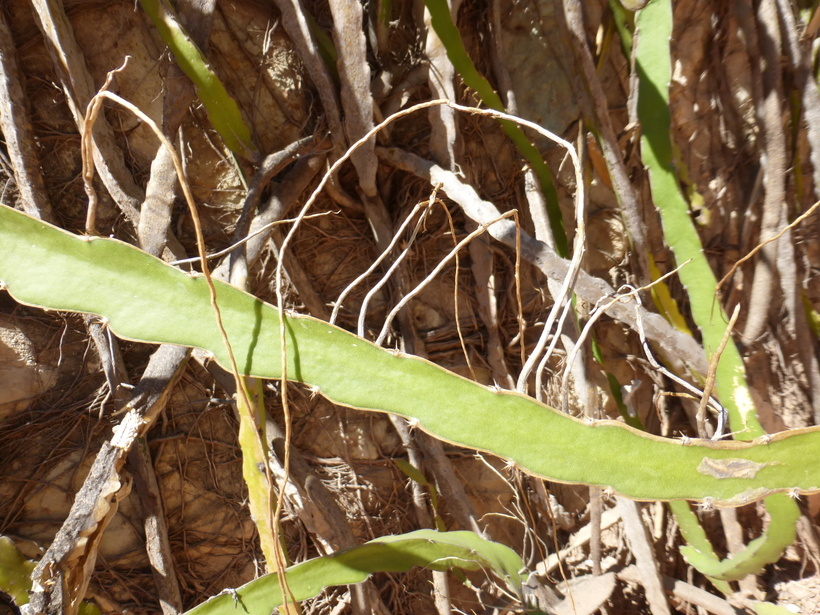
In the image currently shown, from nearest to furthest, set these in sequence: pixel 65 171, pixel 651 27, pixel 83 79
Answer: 1. pixel 651 27
2. pixel 83 79
3. pixel 65 171

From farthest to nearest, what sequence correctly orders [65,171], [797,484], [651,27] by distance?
[65,171]
[651,27]
[797,484]

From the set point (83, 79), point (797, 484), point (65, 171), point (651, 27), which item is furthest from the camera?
point (65, 171)

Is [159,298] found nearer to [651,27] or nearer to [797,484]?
[797,484]

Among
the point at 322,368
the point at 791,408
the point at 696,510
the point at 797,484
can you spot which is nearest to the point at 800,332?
the point at 791,408

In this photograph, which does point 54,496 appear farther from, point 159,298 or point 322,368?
point 322,368

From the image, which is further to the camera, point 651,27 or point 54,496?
point 54,496

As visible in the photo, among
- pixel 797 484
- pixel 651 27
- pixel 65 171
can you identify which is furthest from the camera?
pixel 65 171

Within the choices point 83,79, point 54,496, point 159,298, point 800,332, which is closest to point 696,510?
point 800,332

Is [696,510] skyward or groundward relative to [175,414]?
groundward

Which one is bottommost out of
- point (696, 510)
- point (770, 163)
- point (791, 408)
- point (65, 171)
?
point (696, 510)
